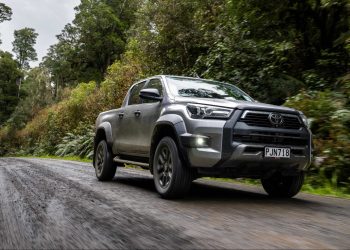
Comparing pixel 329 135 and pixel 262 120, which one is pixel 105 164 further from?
pixel 329 135

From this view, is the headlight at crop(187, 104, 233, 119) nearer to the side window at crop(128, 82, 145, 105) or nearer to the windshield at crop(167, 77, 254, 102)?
the windshield at crop(167, 77, 254, 102)

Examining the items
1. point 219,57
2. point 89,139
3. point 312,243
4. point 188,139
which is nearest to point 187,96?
point 188,139

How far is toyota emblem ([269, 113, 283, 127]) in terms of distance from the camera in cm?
550

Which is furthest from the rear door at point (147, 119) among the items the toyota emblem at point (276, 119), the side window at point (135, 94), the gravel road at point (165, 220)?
the toyota emblem at point (276, 119)

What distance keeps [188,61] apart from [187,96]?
1090cm

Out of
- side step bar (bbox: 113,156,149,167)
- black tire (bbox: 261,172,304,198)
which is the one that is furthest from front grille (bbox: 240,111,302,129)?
side step bar (bbox: 113,156,149,167)

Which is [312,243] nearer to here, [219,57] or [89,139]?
[219,57]

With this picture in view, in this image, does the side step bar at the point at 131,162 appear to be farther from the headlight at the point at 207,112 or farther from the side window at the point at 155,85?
the headlight at the point at 207,112

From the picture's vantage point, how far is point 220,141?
5223mm

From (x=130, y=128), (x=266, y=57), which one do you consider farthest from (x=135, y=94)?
(x=266, y=57)

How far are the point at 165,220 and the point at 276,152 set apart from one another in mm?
1891

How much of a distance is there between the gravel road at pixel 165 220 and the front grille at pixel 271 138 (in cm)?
78

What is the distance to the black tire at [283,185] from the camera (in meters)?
6.07

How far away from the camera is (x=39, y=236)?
351 cm
